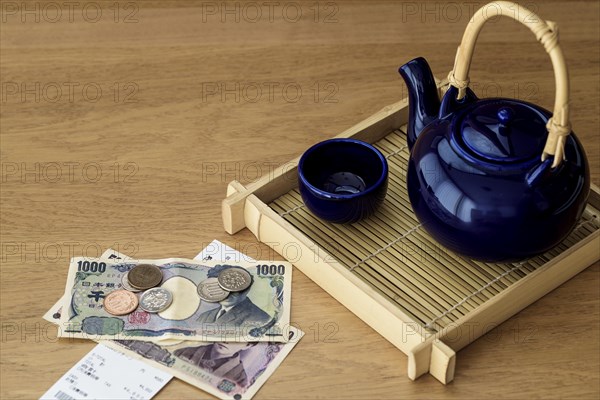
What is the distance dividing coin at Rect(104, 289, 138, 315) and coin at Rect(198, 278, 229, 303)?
0.08 meters

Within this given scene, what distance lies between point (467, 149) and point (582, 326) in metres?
0.27

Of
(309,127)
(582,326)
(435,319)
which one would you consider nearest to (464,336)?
(435,319)

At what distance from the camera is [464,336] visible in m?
1.12

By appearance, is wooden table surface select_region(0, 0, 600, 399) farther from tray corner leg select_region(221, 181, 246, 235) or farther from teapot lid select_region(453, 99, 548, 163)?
teapot lid select_region(453, 99, 548, 163)

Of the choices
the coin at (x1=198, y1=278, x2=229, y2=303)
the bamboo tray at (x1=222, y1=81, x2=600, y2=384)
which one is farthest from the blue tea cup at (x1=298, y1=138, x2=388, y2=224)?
the coin at (x1=198, y1=278, x2=229, y2=303)

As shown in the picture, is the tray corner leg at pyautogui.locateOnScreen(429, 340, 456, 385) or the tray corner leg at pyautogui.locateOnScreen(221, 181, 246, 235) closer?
the tray corner leg at pyautogui.locateOnScreen(429, 340, 456, 385)

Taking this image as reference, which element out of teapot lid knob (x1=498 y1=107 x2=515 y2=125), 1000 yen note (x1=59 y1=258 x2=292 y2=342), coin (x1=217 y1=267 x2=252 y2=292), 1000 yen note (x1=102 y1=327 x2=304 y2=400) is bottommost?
1000 yen note (x1=102 y1=327 x2=304 y2=400)

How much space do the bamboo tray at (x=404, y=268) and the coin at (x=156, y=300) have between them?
0.14m

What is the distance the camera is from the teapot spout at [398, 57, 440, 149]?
1214mm

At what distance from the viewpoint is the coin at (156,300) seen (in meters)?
1.17

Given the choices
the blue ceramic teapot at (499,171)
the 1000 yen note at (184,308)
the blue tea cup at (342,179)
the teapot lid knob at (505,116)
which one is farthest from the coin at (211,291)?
the teapot lid knob at (505,116)

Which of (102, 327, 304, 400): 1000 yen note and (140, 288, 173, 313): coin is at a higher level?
(140, 288, 173, 313): coin

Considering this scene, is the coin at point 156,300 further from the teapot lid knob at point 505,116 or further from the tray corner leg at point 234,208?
the teapot lid knob at point 505,116

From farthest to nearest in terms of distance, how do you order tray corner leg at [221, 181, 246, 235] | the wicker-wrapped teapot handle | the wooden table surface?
tray corner leg at [221, 181, 246, 235], the wooden table surface, the wicker-wrapped teapot handle
